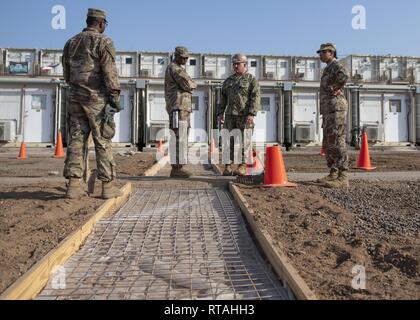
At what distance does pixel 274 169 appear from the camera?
5.29 m

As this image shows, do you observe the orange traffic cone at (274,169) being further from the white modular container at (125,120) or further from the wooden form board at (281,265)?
the white modular container at (125,120)

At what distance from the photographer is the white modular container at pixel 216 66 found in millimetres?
17938

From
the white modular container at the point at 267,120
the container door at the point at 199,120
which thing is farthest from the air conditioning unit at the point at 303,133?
the container door at the point at 199,120

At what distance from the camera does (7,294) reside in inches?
76.3

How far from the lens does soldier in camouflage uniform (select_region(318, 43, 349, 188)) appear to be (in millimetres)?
5285

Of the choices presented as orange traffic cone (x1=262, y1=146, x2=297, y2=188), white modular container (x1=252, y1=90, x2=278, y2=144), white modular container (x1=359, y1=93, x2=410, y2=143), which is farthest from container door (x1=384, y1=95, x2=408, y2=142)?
orange traffic cone (x1=262, y1=146, x2=297, y2=188)

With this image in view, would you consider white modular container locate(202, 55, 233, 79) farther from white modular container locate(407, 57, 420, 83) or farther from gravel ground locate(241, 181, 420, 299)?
gravel ground locate(241, 181, 420, 299)

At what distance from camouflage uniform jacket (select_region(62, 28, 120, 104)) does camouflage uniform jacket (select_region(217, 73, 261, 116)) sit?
252 centimetres

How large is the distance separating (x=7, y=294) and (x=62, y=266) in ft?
2.32

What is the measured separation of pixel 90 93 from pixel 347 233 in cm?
298

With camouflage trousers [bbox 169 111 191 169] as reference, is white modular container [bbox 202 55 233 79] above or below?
above
